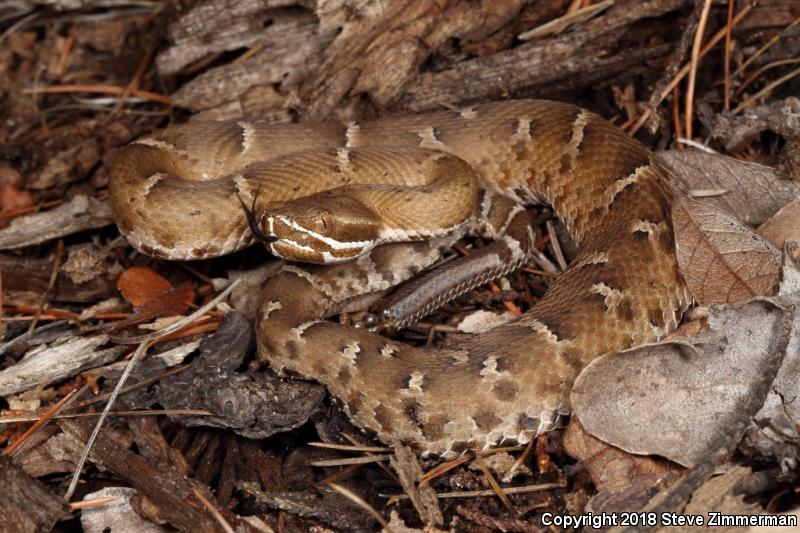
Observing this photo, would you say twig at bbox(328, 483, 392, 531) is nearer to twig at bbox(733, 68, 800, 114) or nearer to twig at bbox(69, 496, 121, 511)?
twig at bbox(69, 496, 121, 511)

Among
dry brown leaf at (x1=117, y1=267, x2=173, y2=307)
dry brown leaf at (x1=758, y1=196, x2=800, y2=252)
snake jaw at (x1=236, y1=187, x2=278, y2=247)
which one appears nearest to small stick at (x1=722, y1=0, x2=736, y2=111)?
dry brown leaf at (x1=758, y1=196, x2=800, y2=252)

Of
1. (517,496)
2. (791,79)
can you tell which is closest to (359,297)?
(517,496)

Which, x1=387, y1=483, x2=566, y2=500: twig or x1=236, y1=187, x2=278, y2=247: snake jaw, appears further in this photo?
x1=236, y1=187, x2=278, y2=247: snake jaw

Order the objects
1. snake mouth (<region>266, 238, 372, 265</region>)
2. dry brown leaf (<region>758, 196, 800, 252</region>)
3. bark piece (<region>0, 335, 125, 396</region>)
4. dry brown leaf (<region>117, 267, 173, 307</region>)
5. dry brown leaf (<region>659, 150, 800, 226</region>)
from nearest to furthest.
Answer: dry brown leaf (<region>758, 196, 800, 252</region>), bark piece (<region>0, 335, 125, 396</region>), snake mouth (<region>266, 238, 372, 265</region>), dry brown leaf (<region>659, 150, 800, 226</region>), dry brown leaf (<region>117, 267, 173, 307</region>)

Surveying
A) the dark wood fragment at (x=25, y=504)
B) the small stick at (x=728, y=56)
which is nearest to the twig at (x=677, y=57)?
the small stick at (x=728, y=56)

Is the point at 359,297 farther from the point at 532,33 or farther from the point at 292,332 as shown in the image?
Result: the point at 532,33
